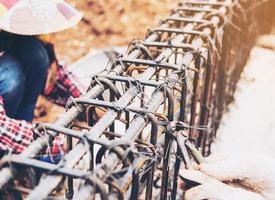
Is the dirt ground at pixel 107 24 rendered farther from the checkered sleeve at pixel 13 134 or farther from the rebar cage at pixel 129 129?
the checkered sleeve at pixel 13 134

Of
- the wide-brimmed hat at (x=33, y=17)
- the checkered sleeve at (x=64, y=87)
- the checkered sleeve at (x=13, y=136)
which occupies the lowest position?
the checkered sleeve at (x=13, y=136)

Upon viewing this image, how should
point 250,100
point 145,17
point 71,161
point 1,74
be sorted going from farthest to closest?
point 145,17, point 250,100, point 1,74, point 71,161

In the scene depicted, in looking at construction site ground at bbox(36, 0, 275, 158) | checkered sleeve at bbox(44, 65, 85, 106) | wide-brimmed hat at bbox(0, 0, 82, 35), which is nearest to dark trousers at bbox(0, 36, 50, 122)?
checkered sleeve at bbox(44, 65, 85, 106)

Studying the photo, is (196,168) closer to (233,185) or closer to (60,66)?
(233,185)

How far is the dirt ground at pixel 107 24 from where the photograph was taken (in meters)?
8.34

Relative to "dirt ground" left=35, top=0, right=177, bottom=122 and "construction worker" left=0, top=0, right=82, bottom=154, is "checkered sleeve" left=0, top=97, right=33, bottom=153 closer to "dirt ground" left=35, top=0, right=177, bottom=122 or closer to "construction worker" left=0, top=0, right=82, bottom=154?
"construction worker" left=0, top=0, right=82, bottom=154

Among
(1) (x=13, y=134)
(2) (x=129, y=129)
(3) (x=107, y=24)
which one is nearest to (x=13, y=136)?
(1) (x=13, y=134)

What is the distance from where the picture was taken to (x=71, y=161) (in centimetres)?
171

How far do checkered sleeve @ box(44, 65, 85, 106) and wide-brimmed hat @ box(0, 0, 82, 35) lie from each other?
2.58ft

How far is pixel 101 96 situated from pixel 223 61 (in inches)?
76.7

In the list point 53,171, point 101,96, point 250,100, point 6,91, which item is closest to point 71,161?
point 53,171

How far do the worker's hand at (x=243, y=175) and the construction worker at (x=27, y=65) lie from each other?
119 cm

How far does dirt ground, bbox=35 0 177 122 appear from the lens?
328 inches

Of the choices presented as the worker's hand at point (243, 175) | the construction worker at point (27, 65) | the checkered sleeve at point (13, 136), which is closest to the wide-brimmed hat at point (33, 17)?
the construction worker at point (27, 65)
